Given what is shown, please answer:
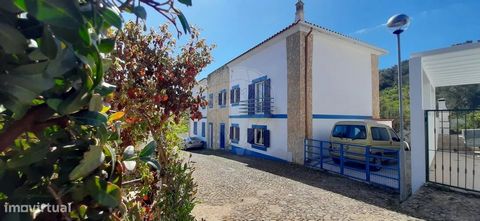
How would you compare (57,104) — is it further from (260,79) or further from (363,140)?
(260,79)

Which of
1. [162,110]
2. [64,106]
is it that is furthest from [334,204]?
[64,106]

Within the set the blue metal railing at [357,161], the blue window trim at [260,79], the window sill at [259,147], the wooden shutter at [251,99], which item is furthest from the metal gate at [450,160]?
the wooden shutter at [251,99]

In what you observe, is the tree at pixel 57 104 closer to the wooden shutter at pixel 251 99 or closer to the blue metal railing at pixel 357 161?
the blue metal railing at pixel 357 161

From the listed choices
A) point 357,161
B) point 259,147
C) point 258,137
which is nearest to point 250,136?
point 258,137

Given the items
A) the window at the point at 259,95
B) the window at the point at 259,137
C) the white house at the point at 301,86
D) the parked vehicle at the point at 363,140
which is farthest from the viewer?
the window at the point at 259,95

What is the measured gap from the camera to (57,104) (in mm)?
668

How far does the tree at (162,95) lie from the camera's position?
8.02 feet

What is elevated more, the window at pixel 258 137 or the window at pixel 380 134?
the window at pixel 380 134

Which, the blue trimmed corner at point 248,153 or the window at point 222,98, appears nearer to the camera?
the blue trimmed corner at point 248,153

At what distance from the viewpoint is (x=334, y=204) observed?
636 centimetres

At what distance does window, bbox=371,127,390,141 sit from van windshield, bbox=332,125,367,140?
44 centimetres

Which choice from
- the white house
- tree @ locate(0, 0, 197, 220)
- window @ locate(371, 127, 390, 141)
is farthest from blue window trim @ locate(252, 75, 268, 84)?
tree @ locate(0, 0, 197, 220)

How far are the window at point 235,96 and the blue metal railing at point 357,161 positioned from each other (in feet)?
26.7

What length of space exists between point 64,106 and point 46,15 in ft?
0.77
